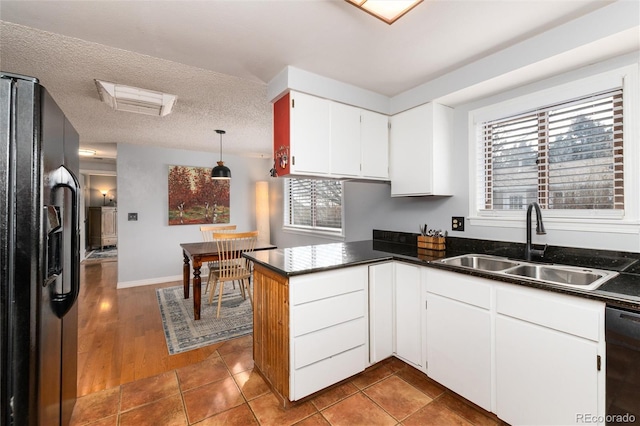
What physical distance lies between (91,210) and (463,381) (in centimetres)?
996

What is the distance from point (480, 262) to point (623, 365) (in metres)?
1.03

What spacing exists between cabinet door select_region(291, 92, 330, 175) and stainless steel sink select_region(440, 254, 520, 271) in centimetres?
120

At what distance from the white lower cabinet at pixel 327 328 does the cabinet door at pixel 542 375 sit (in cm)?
84

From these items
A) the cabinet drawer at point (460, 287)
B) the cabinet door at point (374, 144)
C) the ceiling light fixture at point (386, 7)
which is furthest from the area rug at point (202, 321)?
the ceiling light fixture at point (386, 7)

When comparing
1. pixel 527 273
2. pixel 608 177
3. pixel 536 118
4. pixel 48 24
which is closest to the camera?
pixel 48 24

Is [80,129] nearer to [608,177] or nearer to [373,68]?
[373,68]

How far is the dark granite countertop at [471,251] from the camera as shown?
1.28 m

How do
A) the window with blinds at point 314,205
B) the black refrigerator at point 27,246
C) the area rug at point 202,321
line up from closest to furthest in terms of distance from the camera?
the black refrigerator at point 27,246
the area rug at point 202,321
the window with blinds at point 314,205

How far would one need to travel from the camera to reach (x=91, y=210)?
26.8 ft

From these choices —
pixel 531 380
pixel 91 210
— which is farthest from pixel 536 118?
pixel 91 210

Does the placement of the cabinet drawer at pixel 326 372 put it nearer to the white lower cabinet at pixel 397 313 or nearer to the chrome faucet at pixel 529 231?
the white lower cabinet at pixel 397 313

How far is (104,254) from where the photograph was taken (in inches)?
294
